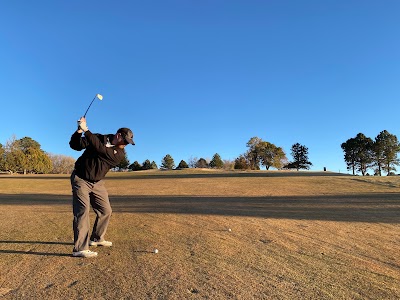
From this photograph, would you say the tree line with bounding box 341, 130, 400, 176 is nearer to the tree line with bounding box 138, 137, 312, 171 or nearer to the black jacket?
the tree line with bounding box 138, 137, 312, 171

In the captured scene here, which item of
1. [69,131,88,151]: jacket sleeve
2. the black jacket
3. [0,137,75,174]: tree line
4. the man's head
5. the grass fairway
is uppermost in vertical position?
[0,137,75,174]: tree line

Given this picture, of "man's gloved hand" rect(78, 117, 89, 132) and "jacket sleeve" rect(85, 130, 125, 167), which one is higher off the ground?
"man's gloved hand" rect(78, 117, 89, 132)

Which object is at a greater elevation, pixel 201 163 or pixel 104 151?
pixel 201 163

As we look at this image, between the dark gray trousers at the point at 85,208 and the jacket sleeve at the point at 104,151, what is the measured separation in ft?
1.65

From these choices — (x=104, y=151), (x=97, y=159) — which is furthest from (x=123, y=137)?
(x=97, y=159)

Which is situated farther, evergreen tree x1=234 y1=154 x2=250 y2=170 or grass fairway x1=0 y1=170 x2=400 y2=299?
evergreen tree x1=234 y1=154 x2=250 y2=170

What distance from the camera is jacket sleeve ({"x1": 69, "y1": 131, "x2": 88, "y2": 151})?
5.33 meters

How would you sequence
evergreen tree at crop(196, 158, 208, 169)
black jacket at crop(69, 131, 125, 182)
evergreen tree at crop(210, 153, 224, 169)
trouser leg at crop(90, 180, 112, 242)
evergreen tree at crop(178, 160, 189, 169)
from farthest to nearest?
evergreen tree at crop(196, 158, 208, 169) < evergreen tree at crop(210, 153, 224, 169) < evergreen tree at crop(178, 160, 189, 169) < trouser leg at crop(90, 180, 112, 242) < black jacket at crop(69, 131, 125, 182)

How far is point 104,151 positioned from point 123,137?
426 millimetres

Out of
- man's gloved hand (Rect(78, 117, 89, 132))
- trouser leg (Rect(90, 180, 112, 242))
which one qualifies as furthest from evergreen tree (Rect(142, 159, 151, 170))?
man's gloved hand (Rect(78, 117, 89, 132))

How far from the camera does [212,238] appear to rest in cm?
657

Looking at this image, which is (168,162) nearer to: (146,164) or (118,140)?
(146,164)

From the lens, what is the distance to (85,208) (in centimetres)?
555

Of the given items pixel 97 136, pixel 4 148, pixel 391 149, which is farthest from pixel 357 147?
pixel 97 136
